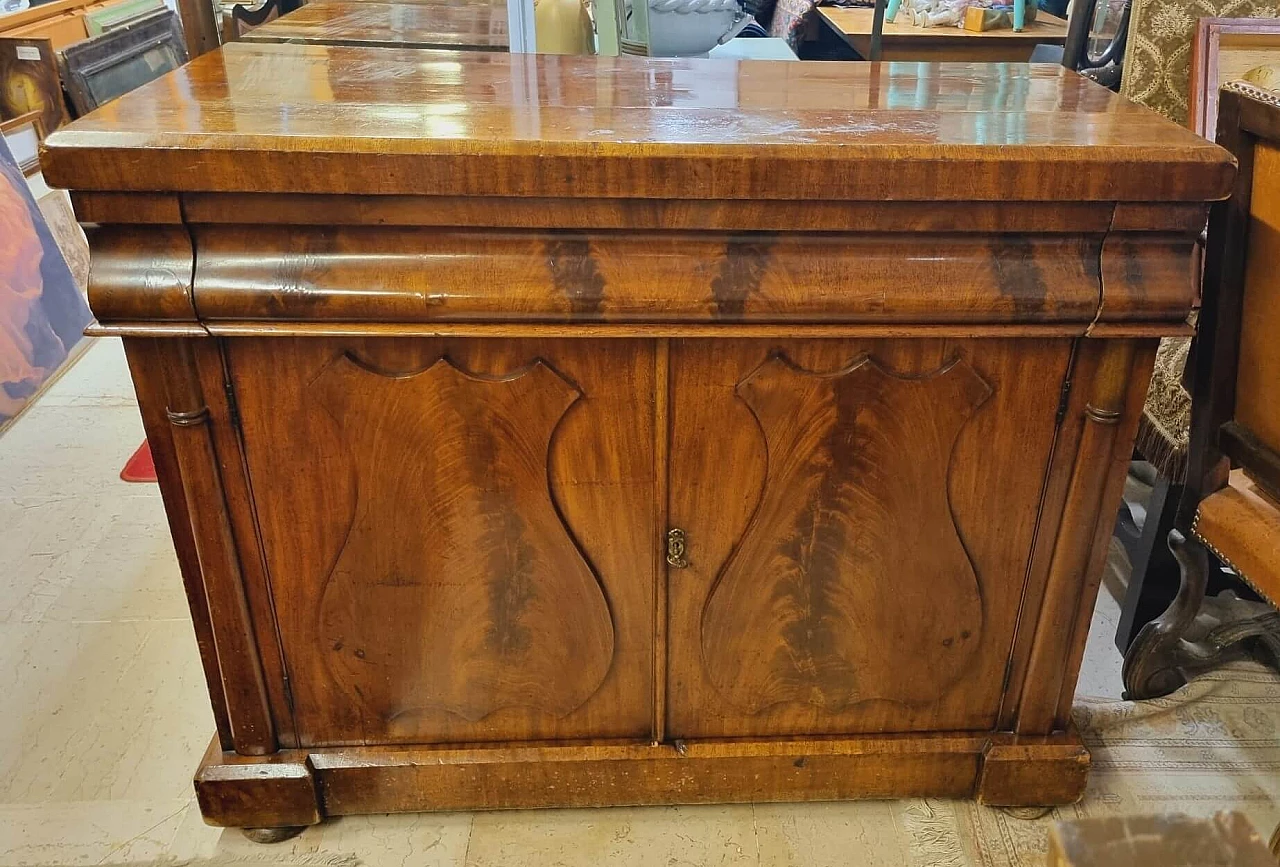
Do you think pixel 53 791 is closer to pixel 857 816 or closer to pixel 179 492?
pixel 179 492

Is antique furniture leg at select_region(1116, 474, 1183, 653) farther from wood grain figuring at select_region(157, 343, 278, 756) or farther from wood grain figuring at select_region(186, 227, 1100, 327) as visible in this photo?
wood grain figuring at select_region(157, 343, 278, 756)

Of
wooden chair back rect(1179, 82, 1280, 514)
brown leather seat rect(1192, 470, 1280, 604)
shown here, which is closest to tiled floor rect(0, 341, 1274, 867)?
brown leather seat rect(1192, 470, 1280, 604)

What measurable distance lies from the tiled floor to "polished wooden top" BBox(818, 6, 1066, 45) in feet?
7.71

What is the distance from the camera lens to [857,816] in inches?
52.5

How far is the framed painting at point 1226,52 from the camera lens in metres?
1.67

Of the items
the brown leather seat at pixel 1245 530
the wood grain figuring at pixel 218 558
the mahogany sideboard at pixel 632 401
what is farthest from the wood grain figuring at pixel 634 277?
the brown leather seat at pixel 1245 530

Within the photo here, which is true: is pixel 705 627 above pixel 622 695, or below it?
above

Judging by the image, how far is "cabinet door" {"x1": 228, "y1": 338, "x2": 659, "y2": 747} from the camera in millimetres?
1021

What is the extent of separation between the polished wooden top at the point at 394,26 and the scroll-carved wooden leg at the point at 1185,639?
5.03ft

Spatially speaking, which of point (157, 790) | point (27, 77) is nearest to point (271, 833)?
point (157, 790)

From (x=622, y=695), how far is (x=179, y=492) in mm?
564

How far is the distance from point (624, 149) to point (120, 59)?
10.8 ft

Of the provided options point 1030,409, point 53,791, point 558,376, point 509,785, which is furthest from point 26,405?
point 1030,409

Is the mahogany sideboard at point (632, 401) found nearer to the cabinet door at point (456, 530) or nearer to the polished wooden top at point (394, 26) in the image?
the cabinet door at point (456, 530)
